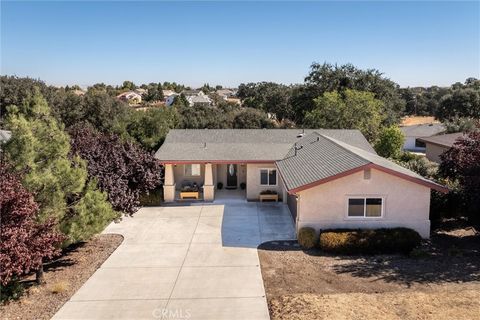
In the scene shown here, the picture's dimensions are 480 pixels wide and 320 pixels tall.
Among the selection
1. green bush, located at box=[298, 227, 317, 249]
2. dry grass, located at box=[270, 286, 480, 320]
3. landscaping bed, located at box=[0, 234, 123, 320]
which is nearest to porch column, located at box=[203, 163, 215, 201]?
landscaping bed, located at box=[0, 234, 123, 320]

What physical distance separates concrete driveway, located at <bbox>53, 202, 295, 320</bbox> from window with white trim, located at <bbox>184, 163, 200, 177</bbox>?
3.93m

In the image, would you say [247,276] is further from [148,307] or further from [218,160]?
[218,160]

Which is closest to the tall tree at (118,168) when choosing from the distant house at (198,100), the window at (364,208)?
the window at (364,208)

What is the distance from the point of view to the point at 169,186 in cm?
2492

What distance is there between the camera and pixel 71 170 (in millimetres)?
13742

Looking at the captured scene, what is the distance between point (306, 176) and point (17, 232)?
11886 mm

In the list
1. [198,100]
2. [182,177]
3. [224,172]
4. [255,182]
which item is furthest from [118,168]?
[198,100]

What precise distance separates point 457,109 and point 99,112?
59.1 meters

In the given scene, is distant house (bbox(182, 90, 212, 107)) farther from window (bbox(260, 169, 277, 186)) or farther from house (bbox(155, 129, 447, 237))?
window (bbox(260, 169, 277, 186))

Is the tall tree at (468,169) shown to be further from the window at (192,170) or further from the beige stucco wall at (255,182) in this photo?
the window at (192,170)

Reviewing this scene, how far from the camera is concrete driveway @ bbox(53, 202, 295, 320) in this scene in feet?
40.2

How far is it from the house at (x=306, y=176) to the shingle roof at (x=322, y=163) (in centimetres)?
6

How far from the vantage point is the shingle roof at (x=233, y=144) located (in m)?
25.0

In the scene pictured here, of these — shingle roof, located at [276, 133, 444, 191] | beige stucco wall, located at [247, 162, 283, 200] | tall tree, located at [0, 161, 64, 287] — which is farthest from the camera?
beige stucco wall, located at [247, 162, 283, 200]
